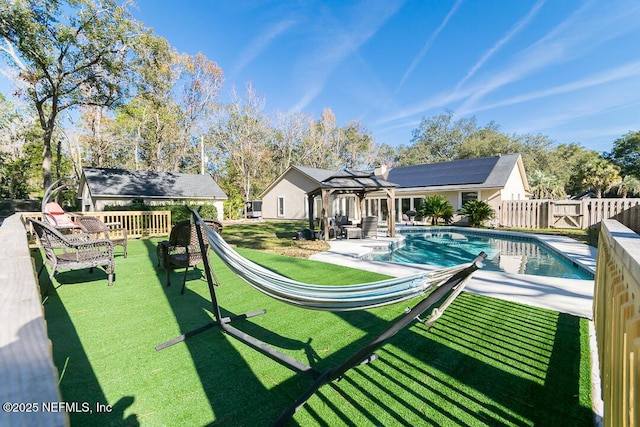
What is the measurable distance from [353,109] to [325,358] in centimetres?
3883

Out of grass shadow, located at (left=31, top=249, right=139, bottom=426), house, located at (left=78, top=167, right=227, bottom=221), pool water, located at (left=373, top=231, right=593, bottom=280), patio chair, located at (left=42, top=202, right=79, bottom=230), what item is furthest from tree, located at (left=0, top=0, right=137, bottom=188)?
pool water, located at (left=373, top=231, right=593, bottom=280)

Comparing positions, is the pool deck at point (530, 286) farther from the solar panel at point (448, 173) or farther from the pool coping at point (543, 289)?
the solar panel at point (448, 173)

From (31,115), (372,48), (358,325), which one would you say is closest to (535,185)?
(372,48)

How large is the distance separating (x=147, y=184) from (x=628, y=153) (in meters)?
45.0

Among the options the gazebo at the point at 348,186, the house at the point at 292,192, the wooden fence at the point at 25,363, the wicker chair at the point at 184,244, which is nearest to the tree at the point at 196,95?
the house at the point at 292,192

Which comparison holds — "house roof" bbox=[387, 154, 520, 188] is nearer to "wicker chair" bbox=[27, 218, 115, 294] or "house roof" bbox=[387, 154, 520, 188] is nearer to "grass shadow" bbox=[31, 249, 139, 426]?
"wicker chair" bbox=[27, 218, 115, 294]

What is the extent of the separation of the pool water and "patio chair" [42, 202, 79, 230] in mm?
8261

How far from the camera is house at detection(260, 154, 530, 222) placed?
1764cm

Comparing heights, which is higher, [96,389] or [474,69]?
[474,69]

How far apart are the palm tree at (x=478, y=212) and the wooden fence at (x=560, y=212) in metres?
1.15

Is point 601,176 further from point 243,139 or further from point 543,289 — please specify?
point 243,139

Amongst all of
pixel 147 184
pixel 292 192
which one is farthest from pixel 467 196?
pixel 147 184

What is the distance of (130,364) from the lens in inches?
104

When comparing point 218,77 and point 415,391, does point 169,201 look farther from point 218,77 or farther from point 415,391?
point 415,391
